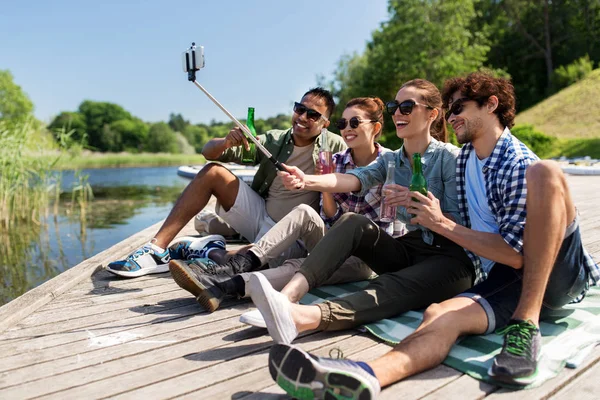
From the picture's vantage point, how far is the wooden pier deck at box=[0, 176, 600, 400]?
1.87m

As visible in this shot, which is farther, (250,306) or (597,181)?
(597,181)

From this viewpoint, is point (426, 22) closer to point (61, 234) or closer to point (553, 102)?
point (553, 102)

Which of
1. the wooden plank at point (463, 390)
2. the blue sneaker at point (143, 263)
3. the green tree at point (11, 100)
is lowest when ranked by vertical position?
the wooden plank at point (463, 390)

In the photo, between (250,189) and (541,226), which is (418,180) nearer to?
(541,226)

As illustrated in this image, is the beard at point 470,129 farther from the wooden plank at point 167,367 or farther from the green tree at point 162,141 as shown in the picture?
the green tree at point 162,141

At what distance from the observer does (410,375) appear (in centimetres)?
194

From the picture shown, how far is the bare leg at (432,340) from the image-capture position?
1862mm

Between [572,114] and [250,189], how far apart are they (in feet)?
88.2

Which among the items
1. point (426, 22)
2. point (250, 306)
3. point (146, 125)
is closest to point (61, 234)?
point (250, 306)

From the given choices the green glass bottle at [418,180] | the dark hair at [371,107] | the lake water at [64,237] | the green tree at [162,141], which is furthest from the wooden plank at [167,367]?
the green tree at [162,141]

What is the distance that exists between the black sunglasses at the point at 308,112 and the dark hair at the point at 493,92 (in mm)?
1305

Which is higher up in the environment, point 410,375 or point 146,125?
point 146,125

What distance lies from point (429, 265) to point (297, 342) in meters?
0.79

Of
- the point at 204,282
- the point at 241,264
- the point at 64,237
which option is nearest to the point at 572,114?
the point at 64,237
